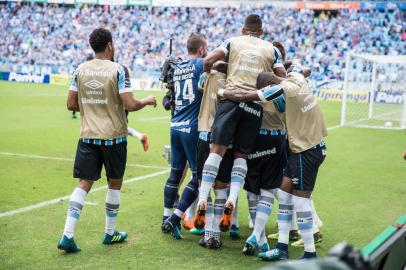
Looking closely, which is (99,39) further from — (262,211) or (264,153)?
(262,211)

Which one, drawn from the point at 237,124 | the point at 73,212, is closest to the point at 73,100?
the point at 73,212

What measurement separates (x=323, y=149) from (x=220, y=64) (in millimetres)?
1551

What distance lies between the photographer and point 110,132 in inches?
239

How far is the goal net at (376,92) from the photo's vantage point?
2131cm

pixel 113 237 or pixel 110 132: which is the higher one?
pixel 110 132

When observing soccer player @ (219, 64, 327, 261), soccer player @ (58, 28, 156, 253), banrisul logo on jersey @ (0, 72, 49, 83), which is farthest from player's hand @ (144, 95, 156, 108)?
banrisul logo on jersey @ (0, 72, 49, 83)

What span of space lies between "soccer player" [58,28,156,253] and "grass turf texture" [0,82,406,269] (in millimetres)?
577

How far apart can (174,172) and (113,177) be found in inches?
46.3

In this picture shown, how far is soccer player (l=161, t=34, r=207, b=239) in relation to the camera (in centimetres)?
681

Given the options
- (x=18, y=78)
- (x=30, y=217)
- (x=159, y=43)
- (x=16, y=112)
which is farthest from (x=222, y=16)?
(x=30, y=217)

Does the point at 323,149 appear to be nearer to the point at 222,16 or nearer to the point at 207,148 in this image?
the point at 207,148

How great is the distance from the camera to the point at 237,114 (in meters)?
6.23

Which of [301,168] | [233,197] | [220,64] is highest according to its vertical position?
[220,64]

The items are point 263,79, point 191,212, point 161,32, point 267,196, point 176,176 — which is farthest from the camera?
point 161,32
